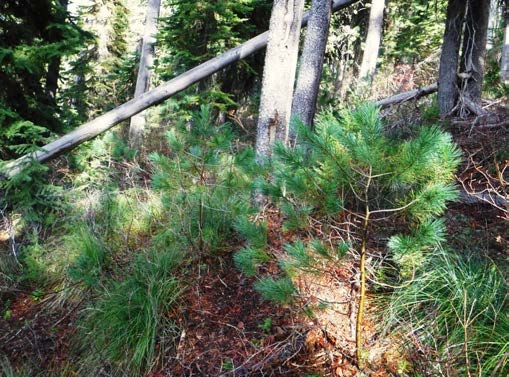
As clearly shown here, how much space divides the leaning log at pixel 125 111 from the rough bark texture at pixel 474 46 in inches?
89.0

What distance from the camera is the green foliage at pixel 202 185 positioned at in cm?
388

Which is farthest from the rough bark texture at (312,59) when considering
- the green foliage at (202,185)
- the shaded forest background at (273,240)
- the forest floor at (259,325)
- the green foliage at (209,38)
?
the green foliage at (209,38)

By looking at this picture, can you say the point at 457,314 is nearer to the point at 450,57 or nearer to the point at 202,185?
the point at 202,185

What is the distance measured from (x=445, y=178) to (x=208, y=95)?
717 cm

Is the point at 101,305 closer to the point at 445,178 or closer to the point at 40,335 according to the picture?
the point at 40,335

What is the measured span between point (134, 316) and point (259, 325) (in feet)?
3.77

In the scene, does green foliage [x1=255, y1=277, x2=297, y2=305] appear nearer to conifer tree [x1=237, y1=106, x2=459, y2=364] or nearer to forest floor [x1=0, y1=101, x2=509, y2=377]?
conifer tree [x1=237, y1=106, x2=459, y2=364]

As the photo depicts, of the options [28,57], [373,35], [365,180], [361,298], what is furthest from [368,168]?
[373,35]

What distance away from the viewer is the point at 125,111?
5.53m

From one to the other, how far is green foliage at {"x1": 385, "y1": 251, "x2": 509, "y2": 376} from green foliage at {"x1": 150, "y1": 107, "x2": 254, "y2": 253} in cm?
180

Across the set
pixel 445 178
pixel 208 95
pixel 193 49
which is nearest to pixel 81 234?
pixel 445 178

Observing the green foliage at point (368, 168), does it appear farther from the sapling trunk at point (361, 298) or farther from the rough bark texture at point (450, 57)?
the rough bark texture at point (450, 57)

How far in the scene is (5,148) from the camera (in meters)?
5.94

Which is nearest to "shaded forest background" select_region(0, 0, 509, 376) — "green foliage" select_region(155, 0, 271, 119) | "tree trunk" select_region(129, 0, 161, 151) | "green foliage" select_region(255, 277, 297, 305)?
"green foliage" select_region(255, 277, 297, 305)
